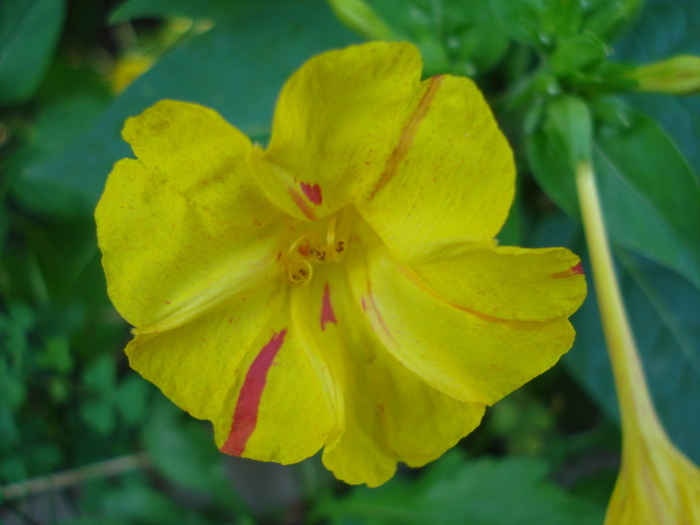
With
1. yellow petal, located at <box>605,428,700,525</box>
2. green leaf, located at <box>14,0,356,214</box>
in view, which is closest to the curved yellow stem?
yellow petal, located at <box>605,428,700,525</box>

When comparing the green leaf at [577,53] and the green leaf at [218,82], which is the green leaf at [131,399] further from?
the green leaf at [577,53]

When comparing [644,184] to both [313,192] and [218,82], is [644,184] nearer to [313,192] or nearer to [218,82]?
[313,192]

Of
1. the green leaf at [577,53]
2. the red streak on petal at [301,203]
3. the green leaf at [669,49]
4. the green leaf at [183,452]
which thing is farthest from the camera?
the green leaf at [183,452]

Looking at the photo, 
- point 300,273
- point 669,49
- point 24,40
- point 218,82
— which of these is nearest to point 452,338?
point 300,273

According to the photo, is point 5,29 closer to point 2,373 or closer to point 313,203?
point 2,373

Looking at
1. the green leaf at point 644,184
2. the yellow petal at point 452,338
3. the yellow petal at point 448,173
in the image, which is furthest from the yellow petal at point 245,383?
the green leaf at point 644,184

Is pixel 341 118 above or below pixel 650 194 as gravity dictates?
above


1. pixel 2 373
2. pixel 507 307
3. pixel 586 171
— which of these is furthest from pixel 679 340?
pixel 2 373
